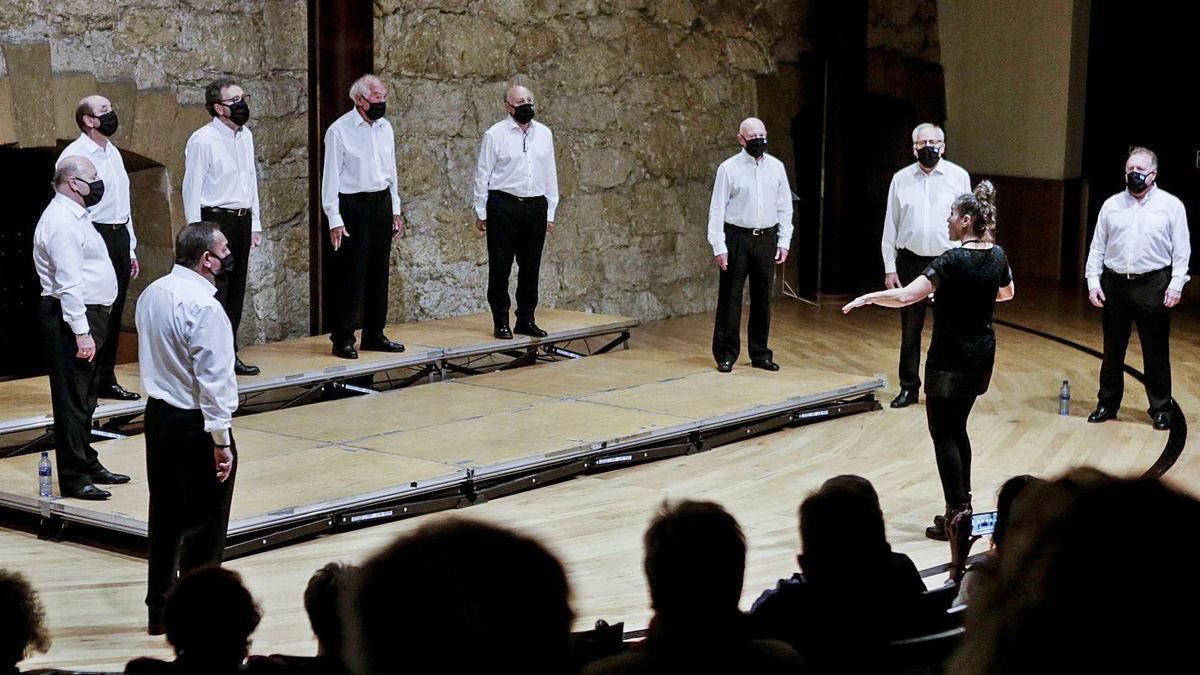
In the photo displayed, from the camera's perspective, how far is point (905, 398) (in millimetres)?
8680

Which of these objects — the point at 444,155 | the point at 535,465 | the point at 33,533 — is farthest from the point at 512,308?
the point at 33,533

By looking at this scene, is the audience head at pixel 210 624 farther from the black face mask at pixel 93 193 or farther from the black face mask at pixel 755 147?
the black face mask at pixel 755 147

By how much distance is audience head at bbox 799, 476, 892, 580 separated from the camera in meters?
3.04

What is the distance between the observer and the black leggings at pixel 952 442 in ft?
19.4

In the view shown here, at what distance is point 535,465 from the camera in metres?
6.89

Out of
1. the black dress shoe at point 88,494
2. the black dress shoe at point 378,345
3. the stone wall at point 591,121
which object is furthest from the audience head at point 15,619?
the stone wall at point 591,121

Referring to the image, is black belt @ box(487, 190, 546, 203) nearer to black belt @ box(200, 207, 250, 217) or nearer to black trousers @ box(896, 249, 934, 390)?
black belt @ box(200, 207, 250, 217)

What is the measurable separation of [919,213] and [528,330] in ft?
8.18

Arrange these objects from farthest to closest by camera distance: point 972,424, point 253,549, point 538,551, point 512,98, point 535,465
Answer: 1. point 512,98
2. point 972,424
3. point 535,465
4. point 253,549
5. point 538,551

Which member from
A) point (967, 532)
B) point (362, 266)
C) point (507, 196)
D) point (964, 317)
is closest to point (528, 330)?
point (507, 196)

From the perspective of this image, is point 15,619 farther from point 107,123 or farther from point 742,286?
point 742,286

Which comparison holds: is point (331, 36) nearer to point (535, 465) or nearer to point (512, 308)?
point (512, 308)

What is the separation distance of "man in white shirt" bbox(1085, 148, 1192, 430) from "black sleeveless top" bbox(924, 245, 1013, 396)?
7.49 feet

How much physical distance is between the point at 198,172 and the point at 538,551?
257 inches
